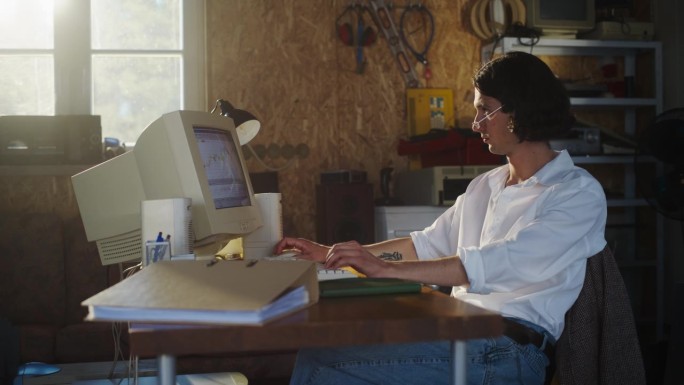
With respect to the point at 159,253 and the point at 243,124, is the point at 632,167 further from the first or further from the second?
the point at 159,253

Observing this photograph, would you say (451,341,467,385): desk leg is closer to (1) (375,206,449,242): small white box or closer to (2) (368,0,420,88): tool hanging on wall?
(1) (375,206,449,242): small white box

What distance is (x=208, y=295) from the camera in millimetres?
1057

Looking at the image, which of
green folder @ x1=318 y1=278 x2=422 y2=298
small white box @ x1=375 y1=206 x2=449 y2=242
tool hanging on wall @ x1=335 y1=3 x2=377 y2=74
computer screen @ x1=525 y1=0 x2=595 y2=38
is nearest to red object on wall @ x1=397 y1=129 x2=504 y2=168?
small white box @ x1=375 y1=206 x2=449 y2=242

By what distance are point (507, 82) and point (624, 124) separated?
10.8ft

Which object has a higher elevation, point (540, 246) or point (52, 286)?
point (540, 246)

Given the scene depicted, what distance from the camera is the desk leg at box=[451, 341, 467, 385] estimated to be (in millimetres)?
1167

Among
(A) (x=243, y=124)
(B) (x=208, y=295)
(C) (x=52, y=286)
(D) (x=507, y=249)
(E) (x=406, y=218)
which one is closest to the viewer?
(B) (x=208, y=295)

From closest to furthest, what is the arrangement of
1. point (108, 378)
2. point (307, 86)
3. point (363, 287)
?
point (363, 287)
point (108, 378)
point (307, 86)

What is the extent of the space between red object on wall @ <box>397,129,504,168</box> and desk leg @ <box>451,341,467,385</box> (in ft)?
9.82

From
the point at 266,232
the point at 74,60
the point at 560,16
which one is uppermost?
the point at 560,16

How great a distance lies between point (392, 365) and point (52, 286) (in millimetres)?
2941

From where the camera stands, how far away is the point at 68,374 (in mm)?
2260

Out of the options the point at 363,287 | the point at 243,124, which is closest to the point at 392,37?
the point at 243,124

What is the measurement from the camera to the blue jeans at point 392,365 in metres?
1.51
